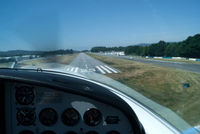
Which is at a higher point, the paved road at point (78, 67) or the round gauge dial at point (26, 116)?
the paved road at point (78, 67)

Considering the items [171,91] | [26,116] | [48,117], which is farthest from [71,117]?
[171,91]

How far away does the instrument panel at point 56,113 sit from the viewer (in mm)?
1832

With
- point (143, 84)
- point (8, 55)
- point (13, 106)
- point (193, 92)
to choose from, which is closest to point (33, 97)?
point (13, 106)

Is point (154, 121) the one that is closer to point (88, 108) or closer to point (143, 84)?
point (88, 108)

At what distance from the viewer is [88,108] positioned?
1866 millimetres

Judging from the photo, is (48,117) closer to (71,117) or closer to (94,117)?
(71,117)

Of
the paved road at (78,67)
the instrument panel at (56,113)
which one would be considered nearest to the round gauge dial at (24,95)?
the instrument panel at (56,113)

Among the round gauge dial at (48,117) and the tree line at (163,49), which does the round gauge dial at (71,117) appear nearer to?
the round gauge dial at (48,117)

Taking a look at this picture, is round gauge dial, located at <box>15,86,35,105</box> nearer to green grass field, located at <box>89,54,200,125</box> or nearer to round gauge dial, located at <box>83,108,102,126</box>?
round gauge dial, located at <box>83,108,102,126</box>

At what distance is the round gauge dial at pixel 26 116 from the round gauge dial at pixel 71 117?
46 centimetres

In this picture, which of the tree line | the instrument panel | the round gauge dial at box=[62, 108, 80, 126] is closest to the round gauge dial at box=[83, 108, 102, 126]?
the instrument panel

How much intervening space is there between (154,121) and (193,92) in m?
2.60

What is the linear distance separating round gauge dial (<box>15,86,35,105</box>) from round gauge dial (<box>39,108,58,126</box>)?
0.27 m

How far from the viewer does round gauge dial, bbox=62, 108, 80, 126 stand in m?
1.89
